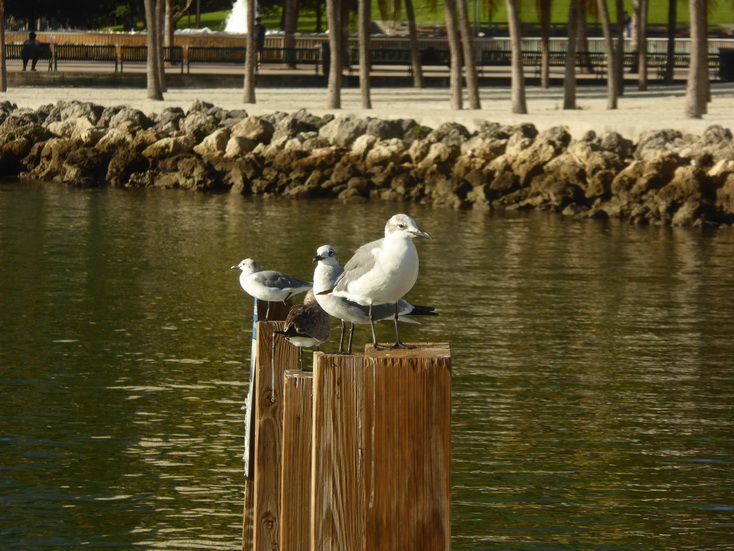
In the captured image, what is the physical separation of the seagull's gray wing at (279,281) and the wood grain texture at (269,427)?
386mm

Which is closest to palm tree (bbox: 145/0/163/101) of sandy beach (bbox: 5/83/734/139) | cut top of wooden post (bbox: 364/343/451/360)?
sandy beach (bbox: 5/83/734/139)

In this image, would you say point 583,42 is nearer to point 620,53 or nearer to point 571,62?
point 620,53

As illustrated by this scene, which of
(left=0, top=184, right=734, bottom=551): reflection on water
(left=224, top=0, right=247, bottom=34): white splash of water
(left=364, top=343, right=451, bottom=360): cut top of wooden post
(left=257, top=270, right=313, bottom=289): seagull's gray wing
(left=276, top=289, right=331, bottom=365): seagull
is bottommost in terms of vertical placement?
(left=0, top=184, right=734, bottom=551): reflection on water

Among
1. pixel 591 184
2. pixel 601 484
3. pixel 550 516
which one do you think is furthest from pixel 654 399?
pixel 591 184

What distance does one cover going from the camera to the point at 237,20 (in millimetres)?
81438

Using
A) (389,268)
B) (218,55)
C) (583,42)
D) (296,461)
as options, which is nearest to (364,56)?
(218,55)

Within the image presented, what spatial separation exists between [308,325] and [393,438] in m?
2.08

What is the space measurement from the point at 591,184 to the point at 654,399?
19.7m

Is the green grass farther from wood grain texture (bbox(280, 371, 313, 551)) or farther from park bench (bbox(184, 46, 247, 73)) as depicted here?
wood grain texture (bbox(280, 371, 313, 551))

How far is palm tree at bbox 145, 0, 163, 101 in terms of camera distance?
45.0 m

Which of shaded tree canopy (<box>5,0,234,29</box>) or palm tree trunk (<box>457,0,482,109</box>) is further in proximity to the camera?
shaded tree canopy (<box>5,0,234,29</box>)

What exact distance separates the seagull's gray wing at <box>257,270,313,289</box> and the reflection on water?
3.16 meters

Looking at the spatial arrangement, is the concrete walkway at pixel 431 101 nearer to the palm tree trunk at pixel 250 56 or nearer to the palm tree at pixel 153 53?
the palm tree trunk at pixel 250 56

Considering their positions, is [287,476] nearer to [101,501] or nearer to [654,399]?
[101,501]
